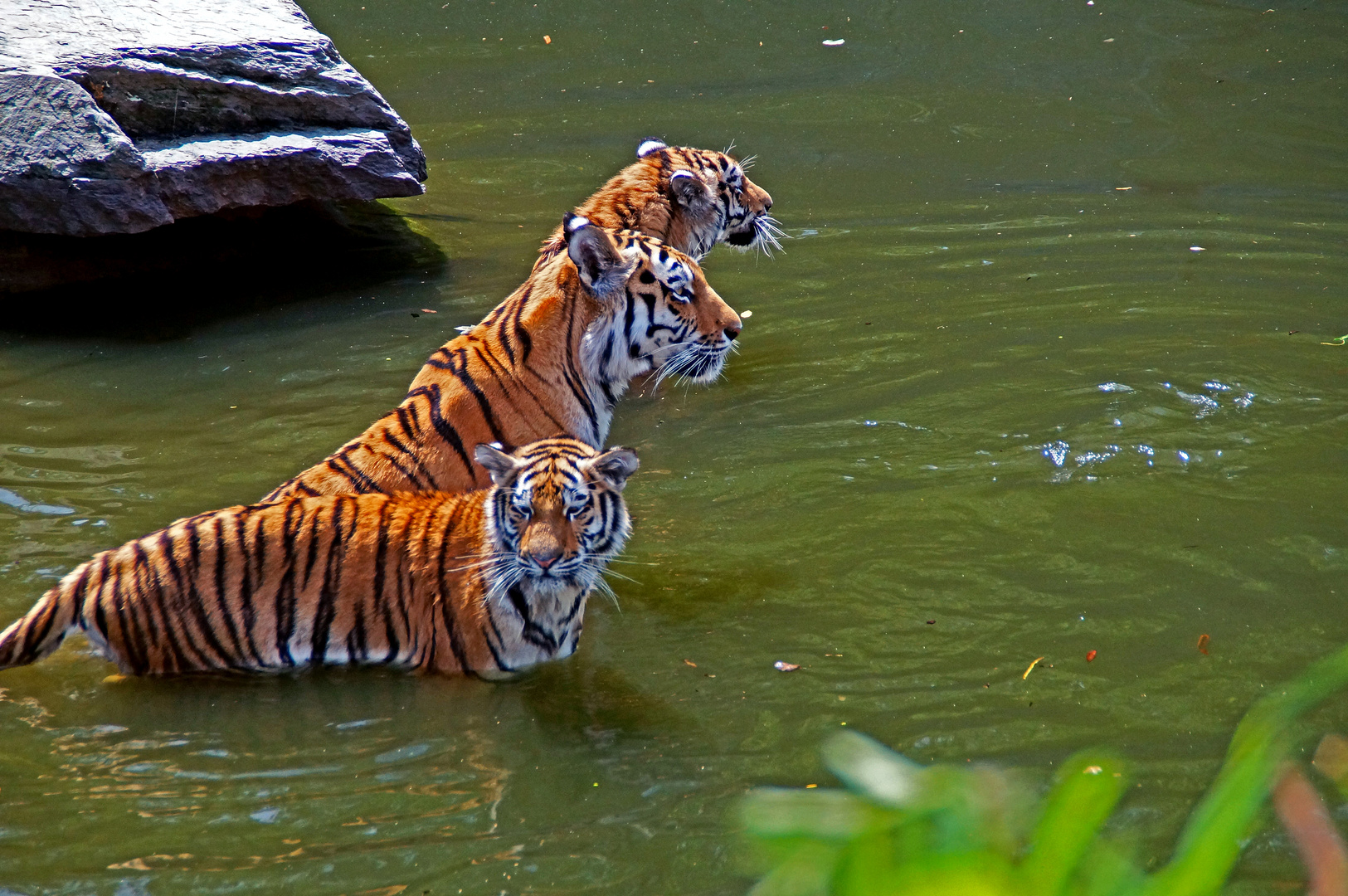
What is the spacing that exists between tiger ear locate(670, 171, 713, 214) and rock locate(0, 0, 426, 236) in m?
1.90

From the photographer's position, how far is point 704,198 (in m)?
5.33

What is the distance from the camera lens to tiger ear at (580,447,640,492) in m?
3.30

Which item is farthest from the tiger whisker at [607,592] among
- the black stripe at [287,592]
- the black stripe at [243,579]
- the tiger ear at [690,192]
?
the tiger ear at [690,192]

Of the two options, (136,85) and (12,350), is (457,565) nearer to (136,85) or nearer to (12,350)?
(12,350)

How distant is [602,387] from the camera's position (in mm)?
4145

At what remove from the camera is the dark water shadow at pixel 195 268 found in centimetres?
609

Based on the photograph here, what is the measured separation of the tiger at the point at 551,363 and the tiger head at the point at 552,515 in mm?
471

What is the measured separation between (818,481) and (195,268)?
390cm

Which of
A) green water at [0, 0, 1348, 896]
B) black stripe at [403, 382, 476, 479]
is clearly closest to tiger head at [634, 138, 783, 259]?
green water at [0, 0, 1348, 896]

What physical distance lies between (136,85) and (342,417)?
226 cm

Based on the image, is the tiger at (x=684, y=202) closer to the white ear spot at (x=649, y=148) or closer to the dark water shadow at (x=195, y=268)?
the white ear spot at (x=649, y=148)

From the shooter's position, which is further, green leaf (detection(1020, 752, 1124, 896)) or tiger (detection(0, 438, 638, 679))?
tiger (detection(0, 438, 638, 679))

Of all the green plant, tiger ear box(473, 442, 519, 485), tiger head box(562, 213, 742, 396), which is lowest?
tiger ear box(473, 442, 519, 485)

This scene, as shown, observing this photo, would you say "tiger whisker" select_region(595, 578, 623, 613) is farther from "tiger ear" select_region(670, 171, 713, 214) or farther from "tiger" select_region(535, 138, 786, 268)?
"tiger ear" select_region(670, 171, 713, 214)
